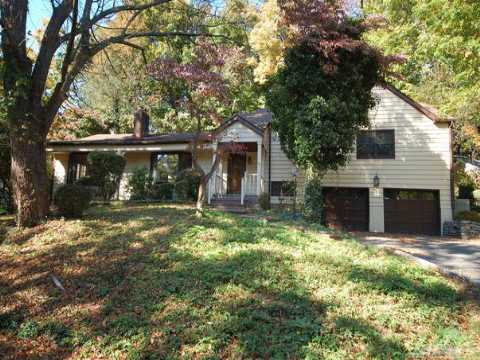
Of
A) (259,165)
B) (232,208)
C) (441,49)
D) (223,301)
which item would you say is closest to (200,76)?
(223,301)

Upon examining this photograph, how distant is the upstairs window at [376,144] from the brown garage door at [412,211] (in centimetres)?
165

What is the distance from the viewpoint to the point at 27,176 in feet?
24.9

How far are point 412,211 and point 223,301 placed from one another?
12.2 m

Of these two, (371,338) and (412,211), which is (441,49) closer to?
(412,211)

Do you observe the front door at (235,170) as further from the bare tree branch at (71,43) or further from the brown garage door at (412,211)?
the bare tree branch at (71,43)

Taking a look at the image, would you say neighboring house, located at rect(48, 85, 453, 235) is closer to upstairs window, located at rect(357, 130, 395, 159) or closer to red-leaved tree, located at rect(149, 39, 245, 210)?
upstairs window, located at rect(357, 130, 395, 159)

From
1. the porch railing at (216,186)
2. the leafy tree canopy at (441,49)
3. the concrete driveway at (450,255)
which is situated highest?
the leafy tree canopy at (441,49)

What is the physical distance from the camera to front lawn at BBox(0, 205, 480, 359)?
3654 millimetres

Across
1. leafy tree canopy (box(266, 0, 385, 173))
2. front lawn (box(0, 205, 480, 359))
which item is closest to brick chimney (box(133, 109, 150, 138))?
leafy tree canopy (box(266, 0, 385, 173))

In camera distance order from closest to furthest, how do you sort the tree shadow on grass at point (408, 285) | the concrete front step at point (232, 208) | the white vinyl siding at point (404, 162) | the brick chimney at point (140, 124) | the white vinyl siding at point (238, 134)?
the tree shadow on grass at point (408, 285) < the concrete front step at point (232, 208) < the white vinyl siding at point (238, 134) < the white vinyl siding at point (404, 162) < the brick chimney at point (140, 124)

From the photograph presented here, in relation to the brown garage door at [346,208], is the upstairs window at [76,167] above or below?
above

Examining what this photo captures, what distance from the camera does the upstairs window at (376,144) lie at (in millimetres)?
14203

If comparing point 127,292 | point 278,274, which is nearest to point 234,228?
point 278,274

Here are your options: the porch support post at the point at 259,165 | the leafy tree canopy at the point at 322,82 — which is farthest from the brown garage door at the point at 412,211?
the porch support post at the point at 259,165
